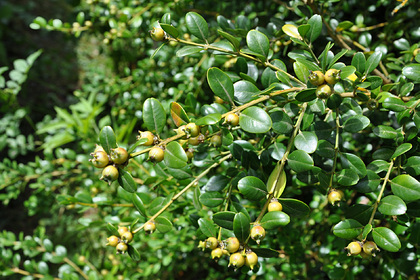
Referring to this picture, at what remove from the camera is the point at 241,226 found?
601mm

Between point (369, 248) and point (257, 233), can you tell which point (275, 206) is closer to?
point (257, 233)

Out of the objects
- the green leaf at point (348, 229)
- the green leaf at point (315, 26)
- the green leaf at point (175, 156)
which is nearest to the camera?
the green leaf at point (175, 156)

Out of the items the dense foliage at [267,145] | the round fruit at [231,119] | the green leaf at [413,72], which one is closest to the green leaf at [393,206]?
the dense foliage at [267,145]

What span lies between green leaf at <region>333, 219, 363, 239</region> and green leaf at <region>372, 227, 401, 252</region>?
1.5 inches

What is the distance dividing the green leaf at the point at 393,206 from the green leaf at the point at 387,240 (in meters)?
0.04

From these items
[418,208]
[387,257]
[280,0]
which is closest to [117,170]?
[418,208]

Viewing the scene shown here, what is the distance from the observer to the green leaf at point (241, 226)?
0.60 metres

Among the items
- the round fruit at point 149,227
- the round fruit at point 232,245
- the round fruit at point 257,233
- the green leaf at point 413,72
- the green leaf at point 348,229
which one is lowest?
the round fruit at point 149,227

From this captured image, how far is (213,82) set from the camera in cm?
68

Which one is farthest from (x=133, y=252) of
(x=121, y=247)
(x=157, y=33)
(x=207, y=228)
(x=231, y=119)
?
(x=157, y=33)

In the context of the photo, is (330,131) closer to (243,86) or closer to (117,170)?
(243,86)

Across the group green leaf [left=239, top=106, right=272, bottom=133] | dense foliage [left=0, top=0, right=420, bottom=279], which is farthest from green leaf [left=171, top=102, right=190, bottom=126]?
green leaf [left=239, top=106, right=272, bottom=133]

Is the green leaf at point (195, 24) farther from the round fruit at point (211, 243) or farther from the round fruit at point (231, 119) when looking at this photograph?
the round fruit at point (211, 243)

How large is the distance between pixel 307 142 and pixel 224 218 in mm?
236
